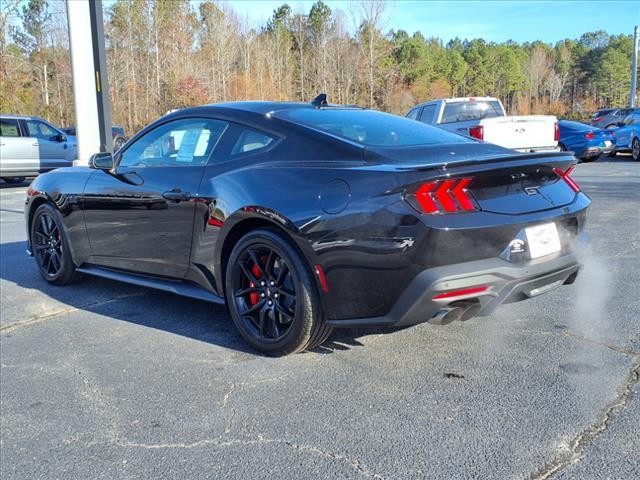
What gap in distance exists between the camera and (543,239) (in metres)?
3.17

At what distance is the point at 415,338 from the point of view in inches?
148

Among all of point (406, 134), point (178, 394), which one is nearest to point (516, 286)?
point (406, 134)

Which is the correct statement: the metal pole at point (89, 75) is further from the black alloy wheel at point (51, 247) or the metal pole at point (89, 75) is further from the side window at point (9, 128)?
the black alloy wheel at point (51, 247)

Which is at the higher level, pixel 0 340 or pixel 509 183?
pixel 509 183

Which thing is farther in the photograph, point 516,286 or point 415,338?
point 415,338

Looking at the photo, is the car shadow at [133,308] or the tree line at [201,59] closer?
the car shadow at [133,308]

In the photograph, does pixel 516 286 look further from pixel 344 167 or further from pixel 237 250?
pixel 237 250

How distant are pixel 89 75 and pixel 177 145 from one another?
492 inches

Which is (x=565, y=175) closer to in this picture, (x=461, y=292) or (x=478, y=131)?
(x=461, y=292)

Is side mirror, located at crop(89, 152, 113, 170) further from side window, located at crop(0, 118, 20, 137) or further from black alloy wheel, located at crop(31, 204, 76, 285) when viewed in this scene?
side window, located at crop(0, 118, 20, 137)

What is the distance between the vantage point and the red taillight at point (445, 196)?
289 centimetres

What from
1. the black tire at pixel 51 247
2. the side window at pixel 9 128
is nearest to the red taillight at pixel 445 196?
the black tire at pixel 51 247

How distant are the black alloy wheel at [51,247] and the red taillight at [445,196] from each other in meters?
3.48

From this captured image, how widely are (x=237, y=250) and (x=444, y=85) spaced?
7734 centimetres
